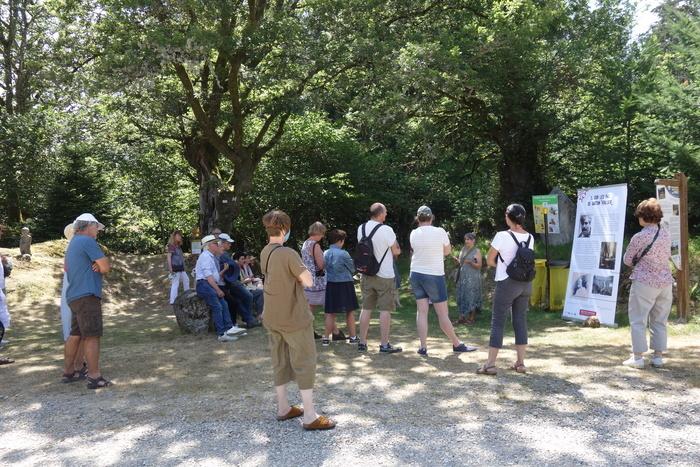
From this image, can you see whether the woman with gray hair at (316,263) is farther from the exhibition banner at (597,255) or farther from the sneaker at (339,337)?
the exhibition banner at (597,255)

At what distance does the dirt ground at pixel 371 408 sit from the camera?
3973mm

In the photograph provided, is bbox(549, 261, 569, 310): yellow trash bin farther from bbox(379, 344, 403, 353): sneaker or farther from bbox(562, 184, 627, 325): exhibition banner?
bbox(379, 344, 403, 353): sneaker

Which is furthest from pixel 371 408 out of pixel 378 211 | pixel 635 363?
pixel 635 363

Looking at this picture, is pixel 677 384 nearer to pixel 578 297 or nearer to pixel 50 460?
pixel 578 297

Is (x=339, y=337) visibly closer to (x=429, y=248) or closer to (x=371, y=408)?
(x=429, y=248)

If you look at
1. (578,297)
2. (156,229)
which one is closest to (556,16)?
(578,297)

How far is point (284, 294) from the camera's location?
4387 mm

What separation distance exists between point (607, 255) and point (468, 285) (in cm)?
219

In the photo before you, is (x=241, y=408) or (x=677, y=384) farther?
(x=677, y=384)

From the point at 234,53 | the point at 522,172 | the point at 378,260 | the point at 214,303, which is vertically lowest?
the point at 214,303

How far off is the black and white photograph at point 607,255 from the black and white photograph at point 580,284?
346mm

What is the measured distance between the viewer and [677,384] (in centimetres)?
541

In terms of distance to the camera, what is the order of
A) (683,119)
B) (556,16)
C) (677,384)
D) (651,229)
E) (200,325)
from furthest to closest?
(556,16) < (683,119) < (200,325) < (651,229) < (677,384)

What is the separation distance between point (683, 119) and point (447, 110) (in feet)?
20.3
